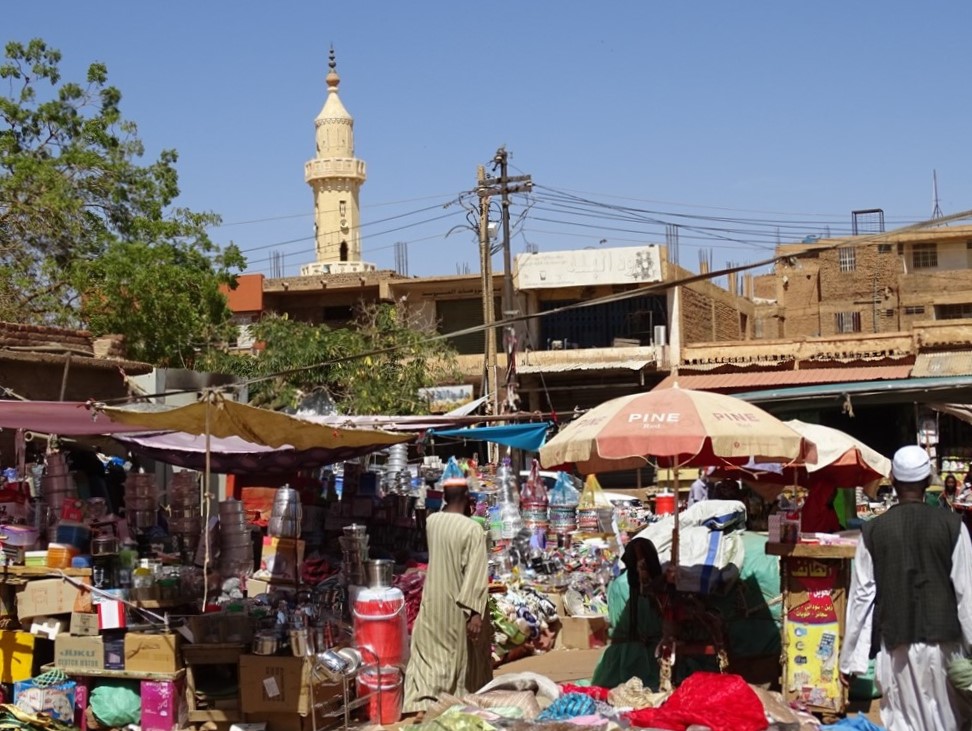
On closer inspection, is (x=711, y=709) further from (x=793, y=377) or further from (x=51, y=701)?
(x=793, y=377)

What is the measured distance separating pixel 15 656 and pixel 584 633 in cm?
475

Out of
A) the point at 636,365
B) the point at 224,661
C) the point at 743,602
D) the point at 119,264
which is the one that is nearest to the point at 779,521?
the point at 743,602

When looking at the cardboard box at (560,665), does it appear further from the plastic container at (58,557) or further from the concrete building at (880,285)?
the concrete building at (880,285)

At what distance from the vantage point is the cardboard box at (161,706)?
742 cm

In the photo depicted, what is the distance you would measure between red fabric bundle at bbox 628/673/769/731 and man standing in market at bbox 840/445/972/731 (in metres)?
0.89

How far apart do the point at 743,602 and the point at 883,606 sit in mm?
2975

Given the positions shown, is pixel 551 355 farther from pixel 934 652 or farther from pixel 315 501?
pixel 934 652

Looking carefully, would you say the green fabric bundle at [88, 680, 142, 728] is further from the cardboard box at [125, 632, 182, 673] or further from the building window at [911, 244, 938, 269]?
the building window at [911, 244, 938, 269]

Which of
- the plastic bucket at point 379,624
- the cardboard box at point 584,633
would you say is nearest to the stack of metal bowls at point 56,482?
the plastic bucket at point 379,624

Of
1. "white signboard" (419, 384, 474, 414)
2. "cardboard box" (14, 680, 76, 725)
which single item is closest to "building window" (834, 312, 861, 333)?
"white signboard" (419, 384, 474, 414)

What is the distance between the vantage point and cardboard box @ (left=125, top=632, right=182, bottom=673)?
749cm

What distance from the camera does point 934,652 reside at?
5.42 metres

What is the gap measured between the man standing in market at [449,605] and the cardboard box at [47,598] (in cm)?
224

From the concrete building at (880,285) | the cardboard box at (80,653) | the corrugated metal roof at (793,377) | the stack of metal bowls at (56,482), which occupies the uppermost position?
the concrete building at (880,285)
